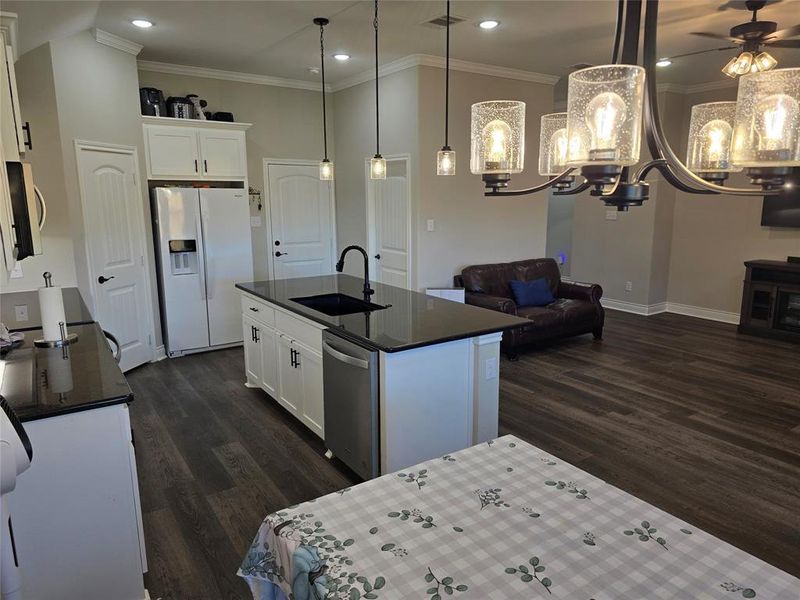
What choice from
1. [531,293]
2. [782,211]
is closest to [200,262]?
[531,293]

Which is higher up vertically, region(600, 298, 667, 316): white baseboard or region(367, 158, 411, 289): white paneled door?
region(367, 158, 411, 289): white paneled door

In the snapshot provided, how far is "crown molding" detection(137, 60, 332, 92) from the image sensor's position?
529 cm

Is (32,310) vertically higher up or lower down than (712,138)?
lower down

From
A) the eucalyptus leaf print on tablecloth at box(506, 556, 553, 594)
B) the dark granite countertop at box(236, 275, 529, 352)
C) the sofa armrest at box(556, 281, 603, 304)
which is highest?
the dark granite countertop at box(236, 275, 529, 352)

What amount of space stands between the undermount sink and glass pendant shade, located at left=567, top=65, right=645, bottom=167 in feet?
8.26

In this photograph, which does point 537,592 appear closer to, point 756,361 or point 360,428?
point 360,428

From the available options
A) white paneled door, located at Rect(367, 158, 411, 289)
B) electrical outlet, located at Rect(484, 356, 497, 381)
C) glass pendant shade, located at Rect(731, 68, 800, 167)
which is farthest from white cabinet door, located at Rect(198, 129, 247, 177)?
glass pendant shade, located at Rect(731, 68, 800, 167)

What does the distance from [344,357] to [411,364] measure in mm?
385

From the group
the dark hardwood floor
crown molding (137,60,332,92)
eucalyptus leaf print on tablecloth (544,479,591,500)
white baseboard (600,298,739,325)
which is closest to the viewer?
eucalyptus leaf print on tablecloth (544,479,591,500)

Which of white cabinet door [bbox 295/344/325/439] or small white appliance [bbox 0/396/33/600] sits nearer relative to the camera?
A: small white appliance [bbox 0/396/33/600]

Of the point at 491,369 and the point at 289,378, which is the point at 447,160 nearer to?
the point at 491,369

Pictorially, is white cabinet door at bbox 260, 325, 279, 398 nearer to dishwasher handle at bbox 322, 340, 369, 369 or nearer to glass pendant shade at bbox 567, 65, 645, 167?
dishwasher handle at bbox 322, 340, 369, 369

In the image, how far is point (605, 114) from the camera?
3.60 feet

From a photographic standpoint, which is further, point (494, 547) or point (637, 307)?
point (637, 307)
